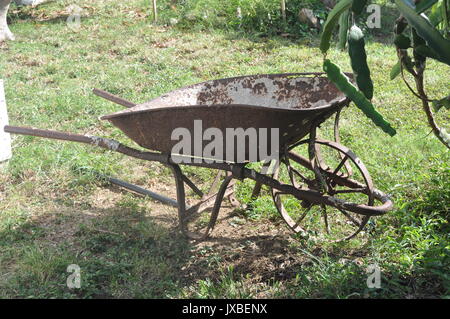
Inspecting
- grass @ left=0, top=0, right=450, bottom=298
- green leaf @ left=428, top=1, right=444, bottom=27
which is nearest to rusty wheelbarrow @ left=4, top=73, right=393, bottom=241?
grass @ left=0, top=0, right=450, bottom=298

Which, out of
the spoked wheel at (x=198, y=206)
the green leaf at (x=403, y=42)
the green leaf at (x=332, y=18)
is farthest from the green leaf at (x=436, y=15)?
the spoked wheel at (x=198, y=206)

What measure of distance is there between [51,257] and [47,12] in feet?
23.3

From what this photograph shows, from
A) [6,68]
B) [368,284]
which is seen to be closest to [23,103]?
[6,68]

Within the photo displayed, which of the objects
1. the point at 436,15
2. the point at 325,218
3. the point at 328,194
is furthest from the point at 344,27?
the point at 325,218

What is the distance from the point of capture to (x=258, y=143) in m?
3.12

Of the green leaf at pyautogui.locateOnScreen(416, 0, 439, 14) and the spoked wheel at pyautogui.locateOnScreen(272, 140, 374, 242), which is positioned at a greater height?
the green leaf at pyautogui.locateOnScreen(416, 0, 439, 14)

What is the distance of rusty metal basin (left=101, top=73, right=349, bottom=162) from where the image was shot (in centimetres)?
300

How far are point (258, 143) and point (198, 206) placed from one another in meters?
0.91

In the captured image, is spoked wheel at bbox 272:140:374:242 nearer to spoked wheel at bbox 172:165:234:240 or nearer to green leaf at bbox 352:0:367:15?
spoked wheel at bbox 172:165:234:240

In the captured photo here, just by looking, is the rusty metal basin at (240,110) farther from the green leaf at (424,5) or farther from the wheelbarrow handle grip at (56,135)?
the green leaf at (424,5)

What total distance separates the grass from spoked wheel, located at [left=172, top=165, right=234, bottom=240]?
122 mm
